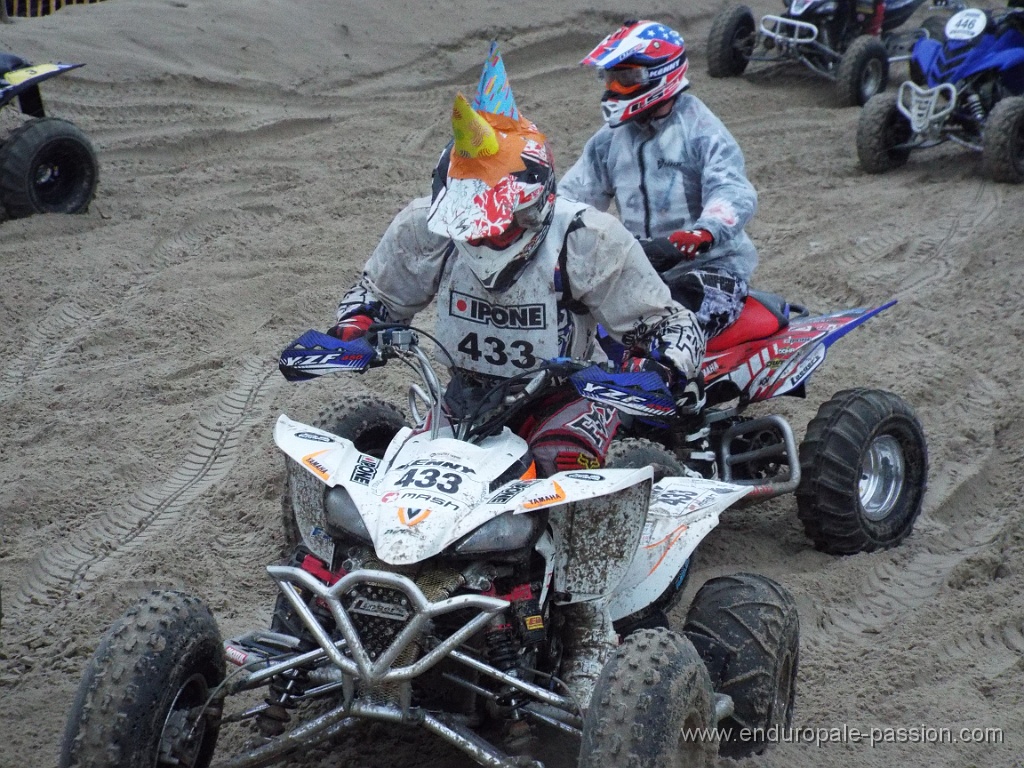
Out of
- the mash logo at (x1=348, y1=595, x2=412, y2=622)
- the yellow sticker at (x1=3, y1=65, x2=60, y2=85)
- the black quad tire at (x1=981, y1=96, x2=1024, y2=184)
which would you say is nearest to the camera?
the mash logo at (x1=348, y1=595, x2=412, y2=622)

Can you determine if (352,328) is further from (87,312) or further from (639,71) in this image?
(87,312)

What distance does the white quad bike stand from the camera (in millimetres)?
3127

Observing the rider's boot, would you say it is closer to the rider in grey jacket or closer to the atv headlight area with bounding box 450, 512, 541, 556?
the atv headlight area with bounding box 450, 512, 541, 556

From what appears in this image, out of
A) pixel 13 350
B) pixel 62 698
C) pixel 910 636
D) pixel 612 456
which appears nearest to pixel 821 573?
pixel 910 636

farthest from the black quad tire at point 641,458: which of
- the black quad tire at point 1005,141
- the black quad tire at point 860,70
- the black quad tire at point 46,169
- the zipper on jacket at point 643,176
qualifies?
the black quad tire at point 860,70

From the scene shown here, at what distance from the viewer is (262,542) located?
524cm

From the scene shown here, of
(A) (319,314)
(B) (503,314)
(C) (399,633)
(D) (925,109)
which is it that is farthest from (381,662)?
(D) (925,109)

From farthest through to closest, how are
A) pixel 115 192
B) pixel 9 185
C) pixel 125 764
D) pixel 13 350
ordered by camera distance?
pixel 115 192 → pixel 9 185 → pixel 13 350 → pixel 125 764

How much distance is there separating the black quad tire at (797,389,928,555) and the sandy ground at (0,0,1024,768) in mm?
114

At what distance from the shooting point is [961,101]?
1021 cm

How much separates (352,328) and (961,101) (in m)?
7.57

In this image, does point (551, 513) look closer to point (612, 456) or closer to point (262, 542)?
point (612, 456)

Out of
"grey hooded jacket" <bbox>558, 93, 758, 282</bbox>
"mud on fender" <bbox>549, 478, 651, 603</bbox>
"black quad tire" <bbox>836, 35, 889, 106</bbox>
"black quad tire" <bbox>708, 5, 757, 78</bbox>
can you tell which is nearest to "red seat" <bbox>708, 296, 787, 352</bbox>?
"grey hooded jacket" <bbox>558, 93, 758, 282</bbox>

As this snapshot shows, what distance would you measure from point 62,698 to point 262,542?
3.99 ft
